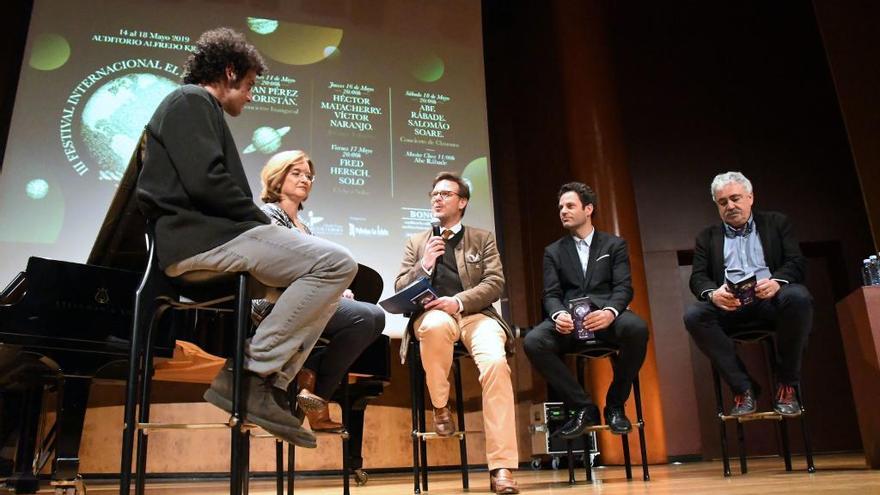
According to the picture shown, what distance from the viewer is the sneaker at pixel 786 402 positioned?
9.63 ft

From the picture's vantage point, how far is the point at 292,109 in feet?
15.2

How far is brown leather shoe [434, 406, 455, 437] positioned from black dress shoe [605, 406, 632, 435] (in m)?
0.75

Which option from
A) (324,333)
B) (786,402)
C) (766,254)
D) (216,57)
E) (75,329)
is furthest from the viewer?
(766,254)

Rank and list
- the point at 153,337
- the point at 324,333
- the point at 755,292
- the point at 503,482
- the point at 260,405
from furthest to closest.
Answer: the point at 755,292
the point at 324,333
the point at 503,482
the point at 153,337
the point at 260,405

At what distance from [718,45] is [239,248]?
5225 mm

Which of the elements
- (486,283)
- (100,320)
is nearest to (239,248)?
(100,320)

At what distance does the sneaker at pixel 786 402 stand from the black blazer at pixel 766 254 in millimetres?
495

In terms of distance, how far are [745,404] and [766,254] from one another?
768mm

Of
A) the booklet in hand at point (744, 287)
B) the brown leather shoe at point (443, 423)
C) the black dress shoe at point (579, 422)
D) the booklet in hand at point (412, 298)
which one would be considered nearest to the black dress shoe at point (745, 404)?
the booklet in hand at point (744, 287)

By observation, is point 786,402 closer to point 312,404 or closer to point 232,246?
point 312,404

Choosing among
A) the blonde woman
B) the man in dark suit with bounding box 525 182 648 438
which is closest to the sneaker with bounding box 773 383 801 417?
the man in dark suit with bounding box 525 182 648 438

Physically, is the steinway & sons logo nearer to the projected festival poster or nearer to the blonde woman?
the projected festival poster

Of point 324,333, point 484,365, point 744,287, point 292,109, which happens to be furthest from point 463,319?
point 292,109

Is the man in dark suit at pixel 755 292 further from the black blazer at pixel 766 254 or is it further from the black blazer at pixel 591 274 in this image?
the black blazer at pixel 591 274
